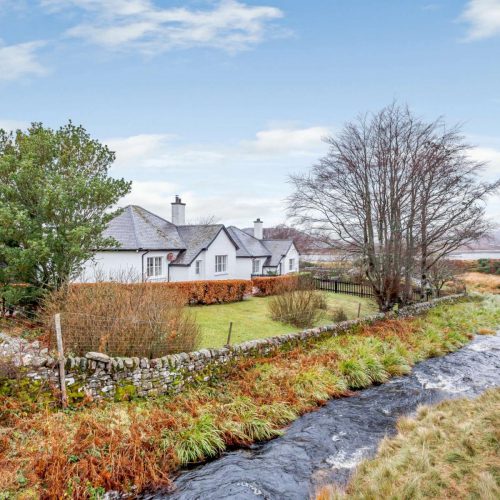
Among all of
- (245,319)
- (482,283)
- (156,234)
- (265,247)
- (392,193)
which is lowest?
(482,283)

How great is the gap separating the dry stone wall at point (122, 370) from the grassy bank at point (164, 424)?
0.38 m

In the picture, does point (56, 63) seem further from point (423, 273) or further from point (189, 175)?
point (189, 175)

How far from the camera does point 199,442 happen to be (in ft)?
24.7

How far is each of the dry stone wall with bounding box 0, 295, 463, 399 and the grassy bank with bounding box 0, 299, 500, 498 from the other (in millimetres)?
384

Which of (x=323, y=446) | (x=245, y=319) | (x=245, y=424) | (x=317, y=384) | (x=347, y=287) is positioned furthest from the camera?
(x=347, y=287)

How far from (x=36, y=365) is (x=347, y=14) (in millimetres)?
15715

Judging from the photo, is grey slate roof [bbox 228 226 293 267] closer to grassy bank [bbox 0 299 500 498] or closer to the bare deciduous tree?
the bare deciduous tree

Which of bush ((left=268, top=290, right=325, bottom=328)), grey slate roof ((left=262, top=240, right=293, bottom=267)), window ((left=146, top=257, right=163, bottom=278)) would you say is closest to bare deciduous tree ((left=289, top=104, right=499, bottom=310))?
bush ((left=268, top=290, right=325, bottom=328))

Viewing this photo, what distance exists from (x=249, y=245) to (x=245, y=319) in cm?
2130

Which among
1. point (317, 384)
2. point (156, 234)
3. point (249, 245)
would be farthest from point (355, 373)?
point (249, 245)

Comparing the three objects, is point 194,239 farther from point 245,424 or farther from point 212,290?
point 245,424

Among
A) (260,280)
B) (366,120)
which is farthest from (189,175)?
(366,120)

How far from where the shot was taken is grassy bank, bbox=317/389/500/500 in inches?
224

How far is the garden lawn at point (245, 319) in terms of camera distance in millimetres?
14305
